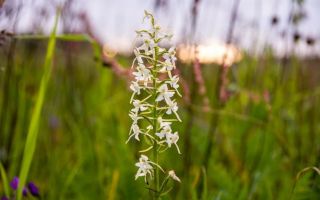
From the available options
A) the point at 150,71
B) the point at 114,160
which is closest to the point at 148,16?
the point at 150,71

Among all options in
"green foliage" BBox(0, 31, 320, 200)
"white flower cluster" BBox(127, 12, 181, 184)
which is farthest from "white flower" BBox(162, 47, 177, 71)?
"green foliage" BBox(0, 31, 320, 200)

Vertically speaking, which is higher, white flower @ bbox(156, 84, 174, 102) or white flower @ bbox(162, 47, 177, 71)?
white flower @ bbox(162, 47, 177, 71)

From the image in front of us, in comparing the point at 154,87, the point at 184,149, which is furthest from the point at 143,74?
the point at 184,149

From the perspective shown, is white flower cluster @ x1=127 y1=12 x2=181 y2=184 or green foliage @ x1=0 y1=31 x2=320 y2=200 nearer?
white flower cluster @ x1=127 y1=12 x2=181 y2=184

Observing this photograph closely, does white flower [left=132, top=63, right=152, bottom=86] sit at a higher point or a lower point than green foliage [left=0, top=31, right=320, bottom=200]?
higher

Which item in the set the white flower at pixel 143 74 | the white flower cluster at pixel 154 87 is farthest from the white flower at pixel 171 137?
the white flower at pixel 143 74

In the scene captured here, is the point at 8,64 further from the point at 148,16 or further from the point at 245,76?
the point at 245,76

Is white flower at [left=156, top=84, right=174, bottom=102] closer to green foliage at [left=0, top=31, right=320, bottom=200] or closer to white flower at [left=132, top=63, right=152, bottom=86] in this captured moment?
white flower at [left=132, top=63, right=152, bottom=86]

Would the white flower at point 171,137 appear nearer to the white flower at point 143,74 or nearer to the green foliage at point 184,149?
the white flower at point 143,74

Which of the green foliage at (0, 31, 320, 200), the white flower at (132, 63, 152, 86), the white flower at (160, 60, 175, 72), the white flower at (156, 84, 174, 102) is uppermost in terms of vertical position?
the white flower at (160, 60, 175, 72)

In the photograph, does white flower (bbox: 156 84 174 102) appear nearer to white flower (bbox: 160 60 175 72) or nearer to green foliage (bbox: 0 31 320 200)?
white flower (bbox: 160 60 175 72)

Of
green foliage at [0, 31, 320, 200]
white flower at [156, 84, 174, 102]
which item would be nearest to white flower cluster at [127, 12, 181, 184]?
white flower at [156, 84, 174, 102]

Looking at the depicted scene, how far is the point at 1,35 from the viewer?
1143mm

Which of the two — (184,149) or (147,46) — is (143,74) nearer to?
(147,46)
